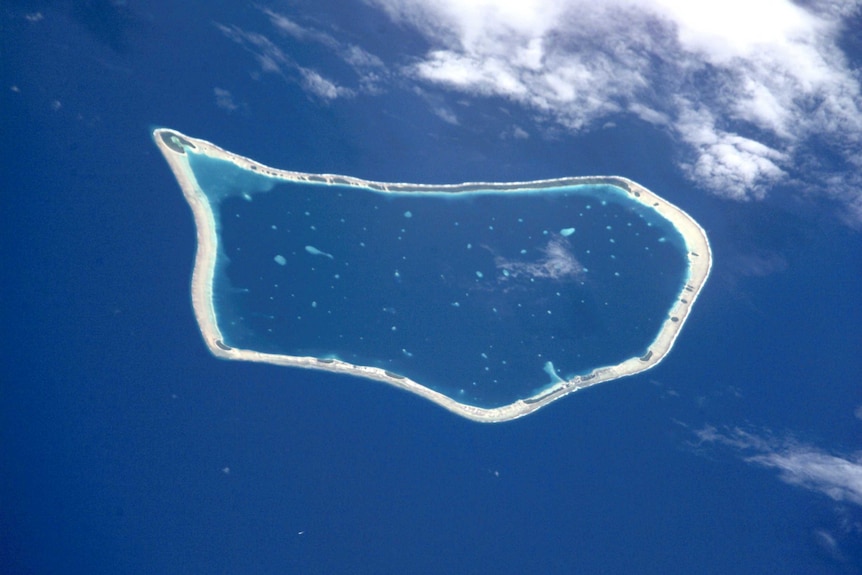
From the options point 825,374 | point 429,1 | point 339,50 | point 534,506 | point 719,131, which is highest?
point 429,1

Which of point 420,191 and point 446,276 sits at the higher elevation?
point 420,191

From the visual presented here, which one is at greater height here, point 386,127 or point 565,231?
point 386,127

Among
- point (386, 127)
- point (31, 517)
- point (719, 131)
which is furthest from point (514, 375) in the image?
point (31, 517)

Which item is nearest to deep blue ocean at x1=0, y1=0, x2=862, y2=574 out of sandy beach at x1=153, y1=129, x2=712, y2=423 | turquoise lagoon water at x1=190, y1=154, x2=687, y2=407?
sandy beach at x1=153, y1=129, x2=712, y2=423

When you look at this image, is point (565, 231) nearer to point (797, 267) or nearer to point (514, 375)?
point (514, 375)

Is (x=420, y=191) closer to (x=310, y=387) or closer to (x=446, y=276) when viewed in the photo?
(x=446, y=276)

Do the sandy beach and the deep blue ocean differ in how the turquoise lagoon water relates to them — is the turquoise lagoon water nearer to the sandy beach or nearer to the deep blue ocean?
the sandy beach

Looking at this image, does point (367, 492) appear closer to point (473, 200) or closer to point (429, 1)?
point (473, 200)

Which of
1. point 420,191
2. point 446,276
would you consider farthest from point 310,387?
Answer: point 420,191
